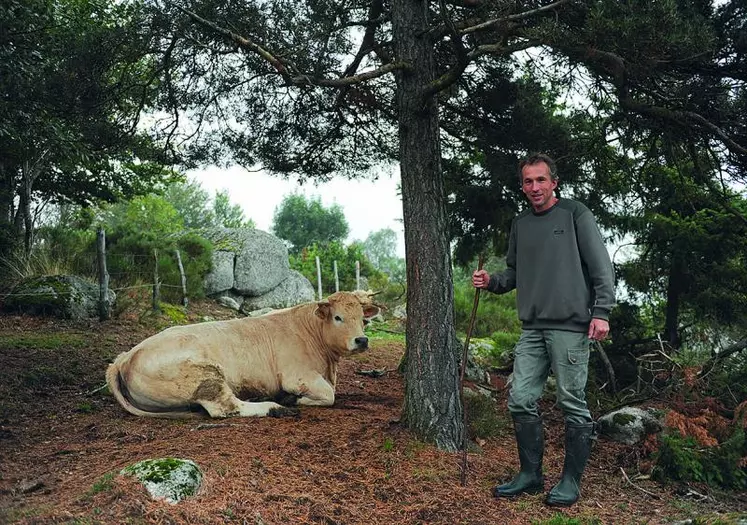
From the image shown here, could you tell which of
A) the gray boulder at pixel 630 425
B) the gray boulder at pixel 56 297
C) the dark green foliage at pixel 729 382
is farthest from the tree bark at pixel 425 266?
the gray boulder at pixel 56 297

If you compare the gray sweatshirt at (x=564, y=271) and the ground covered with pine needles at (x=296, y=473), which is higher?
the gray sweatshirt at (x=564, y=271)

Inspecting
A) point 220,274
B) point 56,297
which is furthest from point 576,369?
point 220,274

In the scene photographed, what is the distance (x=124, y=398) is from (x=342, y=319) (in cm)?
242

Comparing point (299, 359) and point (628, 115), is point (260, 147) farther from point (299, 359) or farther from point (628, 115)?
point (628, 115)

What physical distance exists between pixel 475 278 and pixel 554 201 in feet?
2.60

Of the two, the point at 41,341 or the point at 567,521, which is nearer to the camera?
the point at 567,521

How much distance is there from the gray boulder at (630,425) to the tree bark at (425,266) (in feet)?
5.94

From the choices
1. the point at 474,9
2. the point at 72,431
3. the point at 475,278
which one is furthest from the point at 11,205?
the point at 475,278

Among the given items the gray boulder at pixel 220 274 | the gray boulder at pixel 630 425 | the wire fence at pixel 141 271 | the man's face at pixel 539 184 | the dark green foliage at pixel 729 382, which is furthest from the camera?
the gray boulder at pixel 220 274

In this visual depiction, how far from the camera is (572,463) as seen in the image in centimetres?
444

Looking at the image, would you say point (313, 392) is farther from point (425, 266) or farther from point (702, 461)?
point (702, 461)

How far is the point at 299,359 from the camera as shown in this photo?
7.15 meters

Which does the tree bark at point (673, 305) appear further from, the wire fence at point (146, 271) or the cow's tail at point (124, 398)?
the wire fence at point (146, 271)

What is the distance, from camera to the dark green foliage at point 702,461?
5117mm
